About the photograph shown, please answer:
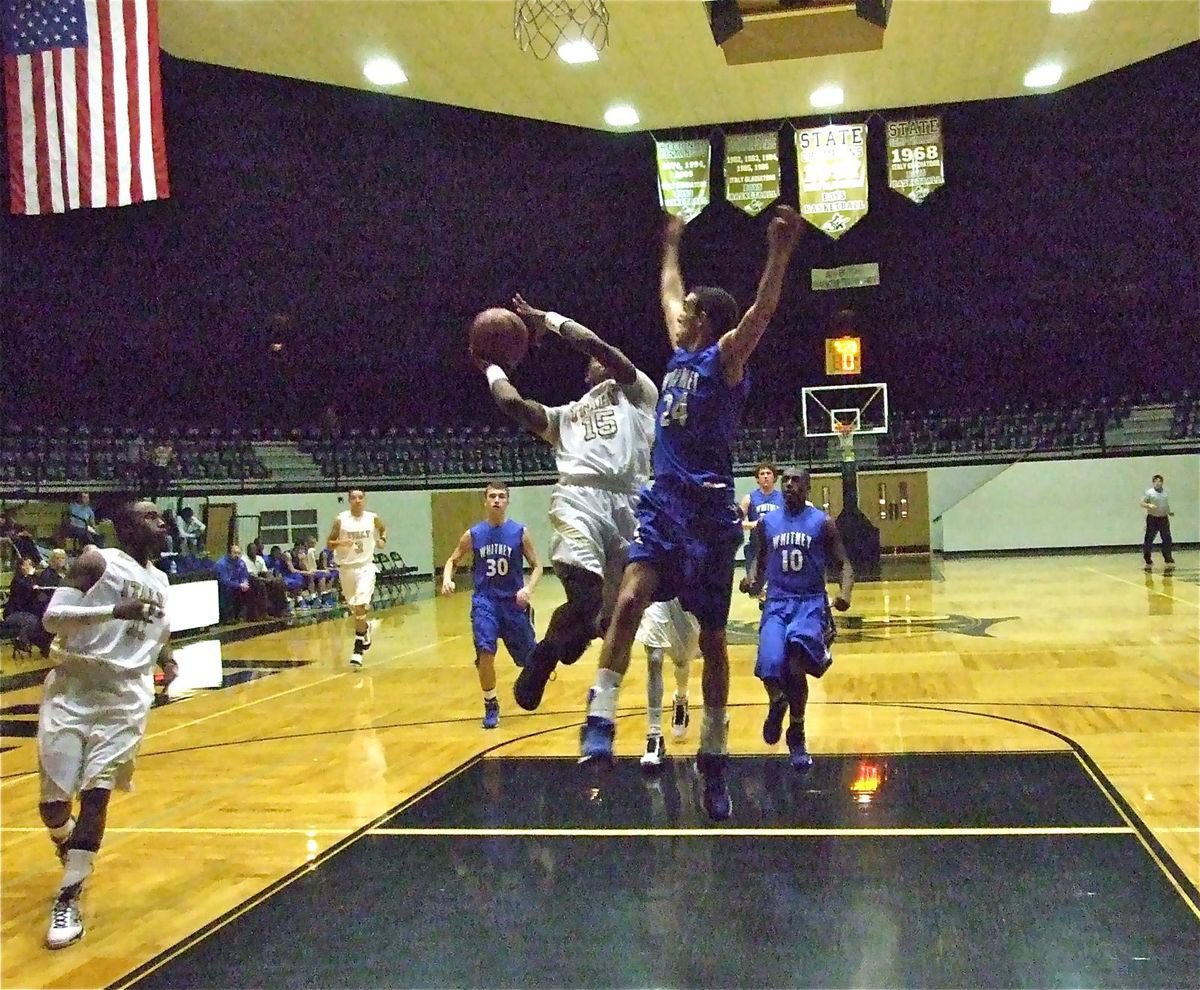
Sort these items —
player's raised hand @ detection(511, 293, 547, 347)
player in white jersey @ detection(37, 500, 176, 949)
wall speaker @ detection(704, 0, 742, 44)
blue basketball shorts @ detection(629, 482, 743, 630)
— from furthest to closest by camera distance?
wall speaker @ detection(704, 0, 742, 44) → player in white jersey @ detection(37, 500, 176, 949) → player's raised hand @ detection(511, 293, 547, 347) → blue basketball shorts @ detection(629, 482, 743, 630)

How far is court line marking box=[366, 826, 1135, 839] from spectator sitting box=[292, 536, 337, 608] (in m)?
12.1

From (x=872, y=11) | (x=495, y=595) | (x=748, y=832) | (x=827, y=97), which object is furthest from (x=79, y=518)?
(x=827, y=97)

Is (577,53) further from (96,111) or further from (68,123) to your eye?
(68,123)

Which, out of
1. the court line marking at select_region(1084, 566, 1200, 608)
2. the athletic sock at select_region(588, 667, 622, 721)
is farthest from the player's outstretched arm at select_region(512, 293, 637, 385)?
the court line marking at select_region(1084, 566, 1200, 608)

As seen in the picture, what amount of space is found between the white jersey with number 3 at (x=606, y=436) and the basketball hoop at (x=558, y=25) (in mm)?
5427

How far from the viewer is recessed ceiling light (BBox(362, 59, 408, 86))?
12845 mm

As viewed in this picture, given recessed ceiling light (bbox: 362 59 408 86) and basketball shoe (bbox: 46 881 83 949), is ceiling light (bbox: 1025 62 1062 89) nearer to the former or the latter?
recessed ceiling light (bbox: 362 59 408 86)

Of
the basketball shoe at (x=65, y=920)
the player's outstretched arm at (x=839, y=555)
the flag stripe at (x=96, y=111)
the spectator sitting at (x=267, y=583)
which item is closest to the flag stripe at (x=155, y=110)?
the flag stripe at (x=96, y=111)

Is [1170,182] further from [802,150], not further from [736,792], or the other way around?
[736,792]

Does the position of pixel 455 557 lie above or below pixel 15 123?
below

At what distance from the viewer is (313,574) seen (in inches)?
667

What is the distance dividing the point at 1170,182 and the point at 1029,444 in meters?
5.59

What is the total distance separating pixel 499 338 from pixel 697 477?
0.88m

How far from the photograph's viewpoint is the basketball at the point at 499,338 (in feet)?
12.5
